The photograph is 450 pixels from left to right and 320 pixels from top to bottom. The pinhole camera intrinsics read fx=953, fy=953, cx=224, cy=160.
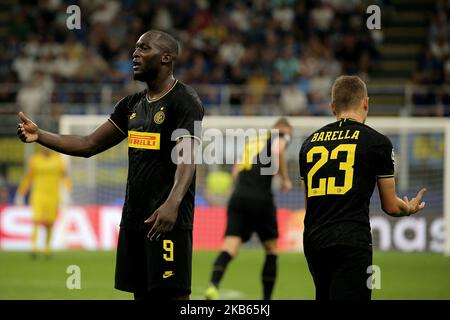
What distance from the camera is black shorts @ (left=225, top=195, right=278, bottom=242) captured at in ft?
38.4

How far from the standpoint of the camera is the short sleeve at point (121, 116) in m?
7.16

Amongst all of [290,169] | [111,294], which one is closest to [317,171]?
[111,294]

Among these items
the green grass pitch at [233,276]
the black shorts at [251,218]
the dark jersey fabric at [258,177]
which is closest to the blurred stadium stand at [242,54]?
the green grass pitch at [233,276]

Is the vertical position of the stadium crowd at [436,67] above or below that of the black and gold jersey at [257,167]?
above

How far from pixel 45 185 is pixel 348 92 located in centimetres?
1247

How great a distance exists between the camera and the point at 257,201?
11.8 meters

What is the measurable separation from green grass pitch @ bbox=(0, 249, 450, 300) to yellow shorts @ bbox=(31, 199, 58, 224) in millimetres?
735

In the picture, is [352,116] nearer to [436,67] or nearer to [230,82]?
[230,82]

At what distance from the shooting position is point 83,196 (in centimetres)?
1977

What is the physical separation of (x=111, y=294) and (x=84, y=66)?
12.1 meters

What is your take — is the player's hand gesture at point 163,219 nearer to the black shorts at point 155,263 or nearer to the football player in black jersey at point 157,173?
the football player in black jersey at point 157,173

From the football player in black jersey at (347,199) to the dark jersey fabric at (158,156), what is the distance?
0.90 meters

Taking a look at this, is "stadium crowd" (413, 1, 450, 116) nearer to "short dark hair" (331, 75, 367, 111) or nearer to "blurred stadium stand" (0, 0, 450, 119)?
"blurred stadium stand" (0, 0, 450, 119)
